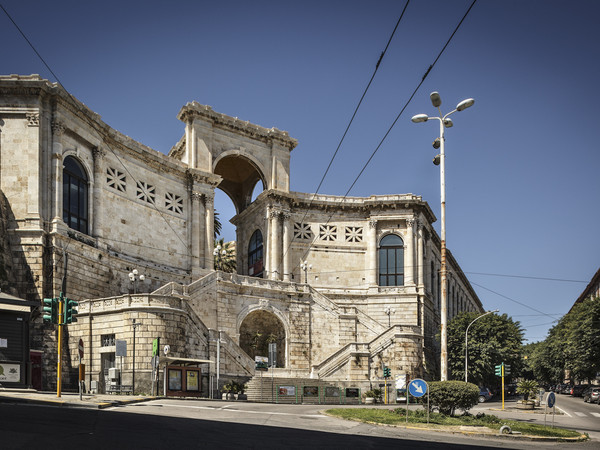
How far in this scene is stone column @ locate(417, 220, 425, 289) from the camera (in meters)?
58.2

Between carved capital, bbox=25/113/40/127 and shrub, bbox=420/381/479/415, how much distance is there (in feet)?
97.5

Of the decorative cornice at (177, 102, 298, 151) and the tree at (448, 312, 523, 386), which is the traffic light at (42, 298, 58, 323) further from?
the tree at (448, 312, 523, 386)

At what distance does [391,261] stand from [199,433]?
151ft

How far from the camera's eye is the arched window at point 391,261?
59.3m

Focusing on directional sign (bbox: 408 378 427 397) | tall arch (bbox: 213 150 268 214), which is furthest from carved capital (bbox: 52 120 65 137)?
directional sign (bbox: 408 378 427 397)

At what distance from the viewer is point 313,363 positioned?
48156 mm

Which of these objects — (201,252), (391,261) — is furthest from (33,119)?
(391,261)

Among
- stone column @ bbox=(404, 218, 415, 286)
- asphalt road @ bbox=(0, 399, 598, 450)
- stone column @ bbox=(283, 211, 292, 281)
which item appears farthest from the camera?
stone column @ bbox=(404, 218, 415, 286)

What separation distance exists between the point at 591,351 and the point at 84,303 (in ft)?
129

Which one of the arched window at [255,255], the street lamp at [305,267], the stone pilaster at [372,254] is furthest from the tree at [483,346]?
the arched window at [255,255]

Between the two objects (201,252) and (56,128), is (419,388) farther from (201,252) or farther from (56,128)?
(201,252)

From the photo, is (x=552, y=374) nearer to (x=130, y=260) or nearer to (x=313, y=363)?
(x=313, y=363)

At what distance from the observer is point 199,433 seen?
1503 cm

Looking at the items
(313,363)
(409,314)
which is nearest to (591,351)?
(409,314)
